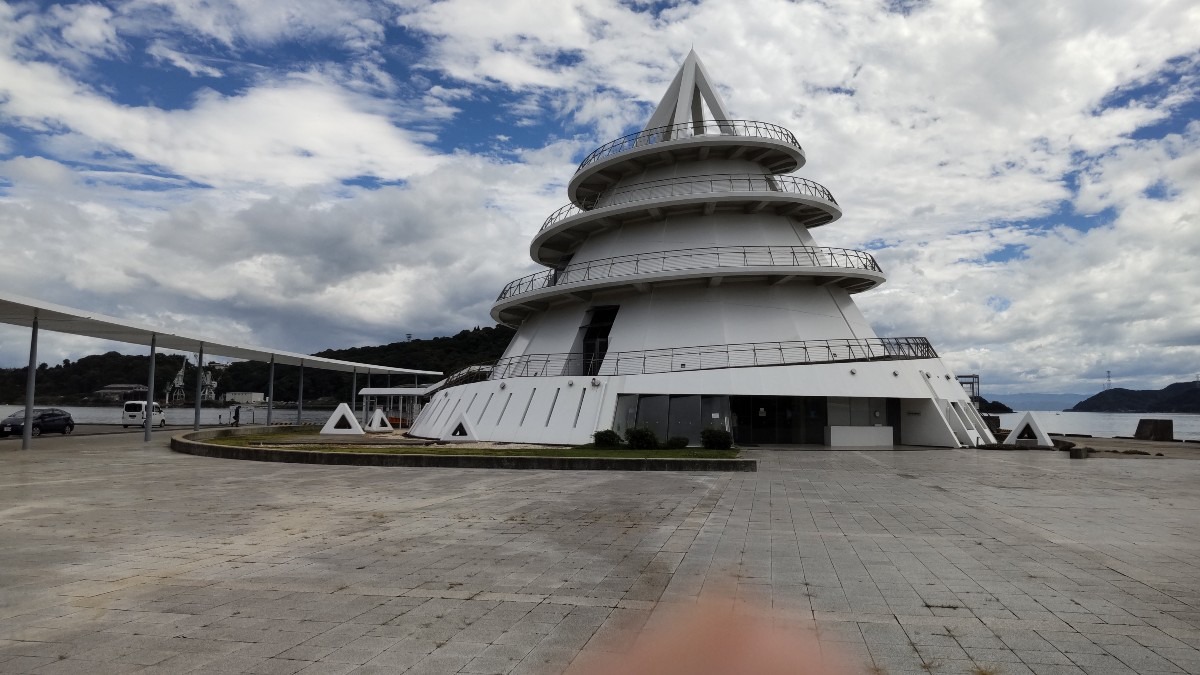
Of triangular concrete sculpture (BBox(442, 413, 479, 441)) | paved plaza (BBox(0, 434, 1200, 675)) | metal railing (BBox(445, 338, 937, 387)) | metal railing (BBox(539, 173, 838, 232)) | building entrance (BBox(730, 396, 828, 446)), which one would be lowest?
paved plaza (BBox(0, 434, 1200, 675))

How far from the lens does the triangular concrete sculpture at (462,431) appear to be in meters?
29.9

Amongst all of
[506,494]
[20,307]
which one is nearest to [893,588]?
[506,494]

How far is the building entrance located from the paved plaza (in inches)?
533

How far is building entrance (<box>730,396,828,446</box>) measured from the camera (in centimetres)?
3055

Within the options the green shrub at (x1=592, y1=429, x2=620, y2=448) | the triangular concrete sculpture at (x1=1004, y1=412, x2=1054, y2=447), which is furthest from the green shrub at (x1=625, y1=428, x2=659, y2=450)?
the triangular concrete sculpture at (x1=1004, y1=412, x2=1054, y2=447)

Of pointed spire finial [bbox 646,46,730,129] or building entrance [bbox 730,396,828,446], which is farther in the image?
pointed spire finial [bbox 646,46,730,129]

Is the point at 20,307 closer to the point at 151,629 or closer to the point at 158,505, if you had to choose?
the point at 158,505

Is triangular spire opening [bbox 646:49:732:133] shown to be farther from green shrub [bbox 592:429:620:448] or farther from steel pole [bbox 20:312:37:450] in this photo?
steel pole [bbox 20:312:37:450]

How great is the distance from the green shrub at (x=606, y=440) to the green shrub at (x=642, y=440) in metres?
0.53

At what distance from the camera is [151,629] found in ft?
20.8

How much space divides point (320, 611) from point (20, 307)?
23.8 meters

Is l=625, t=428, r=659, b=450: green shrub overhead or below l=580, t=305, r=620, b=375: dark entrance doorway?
below

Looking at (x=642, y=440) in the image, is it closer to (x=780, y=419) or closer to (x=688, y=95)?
(x=780, y=419)

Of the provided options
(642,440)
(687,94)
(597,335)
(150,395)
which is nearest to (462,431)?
(597,335)
